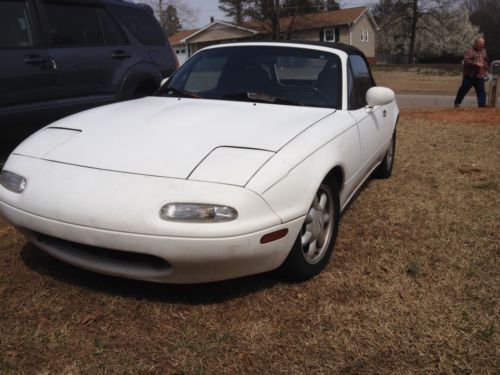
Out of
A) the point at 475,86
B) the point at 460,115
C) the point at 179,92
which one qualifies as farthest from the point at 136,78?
the point at 475,86

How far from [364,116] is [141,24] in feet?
11.4

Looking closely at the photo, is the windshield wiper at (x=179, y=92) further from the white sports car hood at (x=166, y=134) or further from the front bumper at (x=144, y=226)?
the front bumper at (x=144, y=226)

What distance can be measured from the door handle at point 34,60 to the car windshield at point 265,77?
135 centimetres

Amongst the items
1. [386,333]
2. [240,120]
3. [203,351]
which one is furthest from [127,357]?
[240,120]

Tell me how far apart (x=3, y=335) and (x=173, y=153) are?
1202 mm

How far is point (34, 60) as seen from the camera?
4402 millimetres

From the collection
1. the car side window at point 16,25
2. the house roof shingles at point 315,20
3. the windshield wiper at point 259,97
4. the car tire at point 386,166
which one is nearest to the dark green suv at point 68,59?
the car side window at point 16,25

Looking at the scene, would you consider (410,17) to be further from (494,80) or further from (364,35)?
(494,80)

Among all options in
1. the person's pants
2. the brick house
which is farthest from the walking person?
the brick house

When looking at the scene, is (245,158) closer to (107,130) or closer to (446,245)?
(107,130)

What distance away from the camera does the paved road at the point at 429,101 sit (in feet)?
44.7

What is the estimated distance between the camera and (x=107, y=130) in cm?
287

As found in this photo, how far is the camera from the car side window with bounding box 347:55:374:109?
11.9ft

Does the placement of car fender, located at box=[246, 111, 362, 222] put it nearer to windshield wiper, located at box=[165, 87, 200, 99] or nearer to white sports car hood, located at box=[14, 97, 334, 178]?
white sports car hood, located at box=[14, 97, 334, 178]
